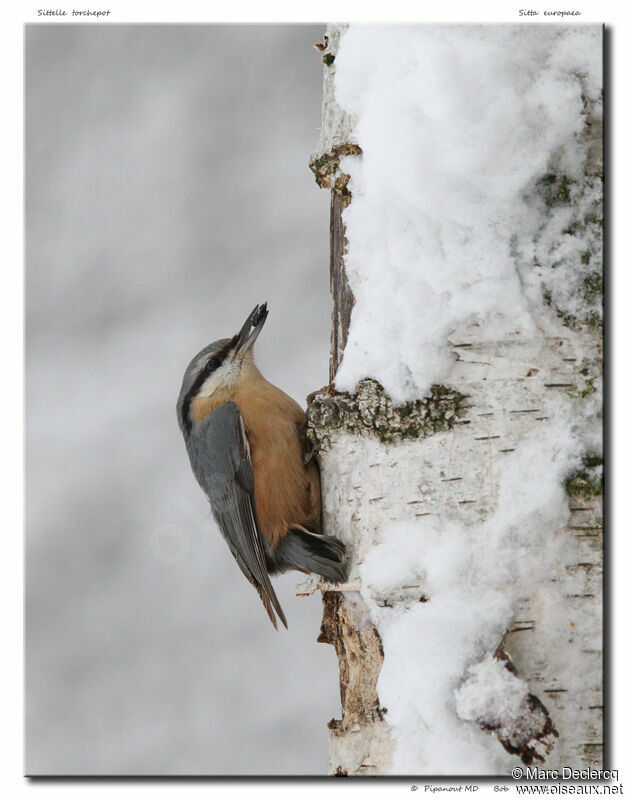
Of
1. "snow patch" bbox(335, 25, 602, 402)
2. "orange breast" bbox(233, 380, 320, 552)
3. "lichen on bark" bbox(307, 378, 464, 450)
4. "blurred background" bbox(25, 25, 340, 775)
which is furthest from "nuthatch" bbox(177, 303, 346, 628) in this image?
"blurred background" bbox(25, 25, 340, 775)

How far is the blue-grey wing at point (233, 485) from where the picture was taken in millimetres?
2230

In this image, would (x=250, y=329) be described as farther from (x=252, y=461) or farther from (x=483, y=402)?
(x=483, y=402)

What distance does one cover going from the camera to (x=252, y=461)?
2.28 metres

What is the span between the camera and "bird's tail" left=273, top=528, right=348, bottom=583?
70.0 inches

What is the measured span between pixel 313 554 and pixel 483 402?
0.59m

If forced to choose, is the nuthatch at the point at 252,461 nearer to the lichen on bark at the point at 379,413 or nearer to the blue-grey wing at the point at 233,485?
the blue-grey wing at the point at 233,485

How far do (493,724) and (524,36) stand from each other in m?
1.22

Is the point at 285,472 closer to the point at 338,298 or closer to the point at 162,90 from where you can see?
the point at 338,298

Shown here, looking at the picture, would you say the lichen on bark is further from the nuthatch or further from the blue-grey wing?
the blue-grey wing

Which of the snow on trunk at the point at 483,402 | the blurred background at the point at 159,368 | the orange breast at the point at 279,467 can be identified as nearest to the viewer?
the snow on trunk at the point at 483,402

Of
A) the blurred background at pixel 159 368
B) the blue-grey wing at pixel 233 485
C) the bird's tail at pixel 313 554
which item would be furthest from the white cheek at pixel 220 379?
the blurred background at pixel 159 368

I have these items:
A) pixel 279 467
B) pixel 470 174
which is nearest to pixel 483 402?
pixel 470 174

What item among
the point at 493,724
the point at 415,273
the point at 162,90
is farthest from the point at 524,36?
the point at 162,90

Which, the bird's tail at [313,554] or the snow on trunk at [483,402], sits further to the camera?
the bird's tail at [313,554]
